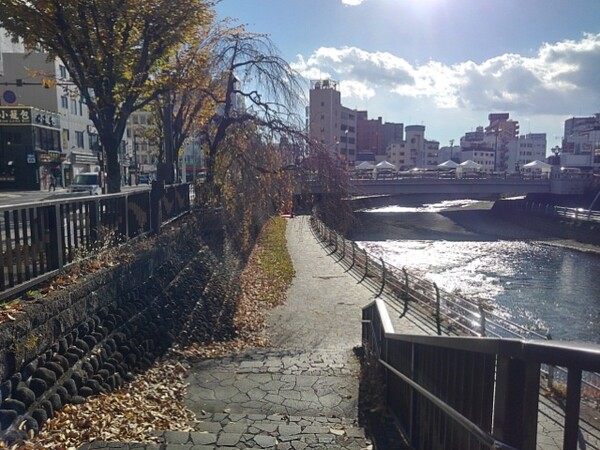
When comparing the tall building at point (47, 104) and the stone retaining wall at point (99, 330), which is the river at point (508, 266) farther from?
the tall building at point (47, 104)

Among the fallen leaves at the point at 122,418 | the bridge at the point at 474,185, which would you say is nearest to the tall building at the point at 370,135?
the bridge at the point at 474,185

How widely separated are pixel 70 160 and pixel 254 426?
58360mm

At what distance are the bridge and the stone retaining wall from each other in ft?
117

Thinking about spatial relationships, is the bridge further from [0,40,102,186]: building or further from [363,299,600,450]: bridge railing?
[363,299,600,450]: bridge railing

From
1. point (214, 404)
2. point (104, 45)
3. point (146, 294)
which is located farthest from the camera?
point (104, 45)

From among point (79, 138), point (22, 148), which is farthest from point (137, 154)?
point (22, 148)

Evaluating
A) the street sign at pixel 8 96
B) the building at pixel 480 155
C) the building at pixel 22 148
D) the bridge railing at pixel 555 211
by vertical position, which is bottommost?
the bridge railing at pixel 555 211

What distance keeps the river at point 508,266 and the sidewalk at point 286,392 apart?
4.41 meters

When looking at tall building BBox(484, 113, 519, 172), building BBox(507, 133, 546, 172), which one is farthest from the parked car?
building BBox(507, 133, 546, 172)

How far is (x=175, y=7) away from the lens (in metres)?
10.3

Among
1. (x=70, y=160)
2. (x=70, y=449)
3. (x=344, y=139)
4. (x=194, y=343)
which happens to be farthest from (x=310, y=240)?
(x=344, y=139)

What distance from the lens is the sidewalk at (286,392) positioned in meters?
4.36

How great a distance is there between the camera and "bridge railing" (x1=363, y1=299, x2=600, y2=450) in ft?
6.09

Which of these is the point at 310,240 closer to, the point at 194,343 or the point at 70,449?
the point at 194,343
